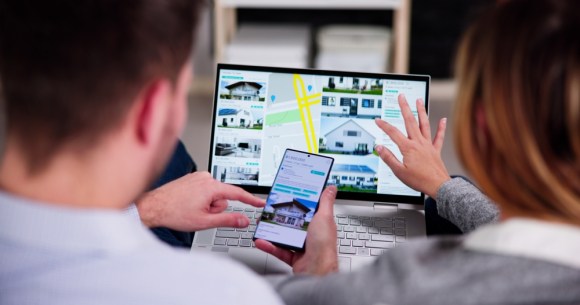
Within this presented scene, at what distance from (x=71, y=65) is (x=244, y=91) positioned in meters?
0.75

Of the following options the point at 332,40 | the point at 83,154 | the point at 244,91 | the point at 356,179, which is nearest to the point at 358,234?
the point at 356,179

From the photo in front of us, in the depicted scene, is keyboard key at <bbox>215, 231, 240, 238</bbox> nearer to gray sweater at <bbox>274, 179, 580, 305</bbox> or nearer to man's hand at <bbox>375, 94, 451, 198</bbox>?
man's hand at <bbox>375, 94, 451, 198</bbox>

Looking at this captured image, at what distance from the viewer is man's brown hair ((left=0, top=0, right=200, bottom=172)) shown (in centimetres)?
69

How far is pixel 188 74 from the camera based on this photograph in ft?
2.72

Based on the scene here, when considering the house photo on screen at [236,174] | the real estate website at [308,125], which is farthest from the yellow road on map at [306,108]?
the house photo on screen at [236,174]

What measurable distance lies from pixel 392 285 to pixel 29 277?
348 millimetres

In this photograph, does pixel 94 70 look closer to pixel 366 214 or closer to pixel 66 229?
pixel 66 229

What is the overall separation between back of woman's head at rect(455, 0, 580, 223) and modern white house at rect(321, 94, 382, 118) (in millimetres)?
631

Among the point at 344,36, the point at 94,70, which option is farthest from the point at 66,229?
the point at 344,36

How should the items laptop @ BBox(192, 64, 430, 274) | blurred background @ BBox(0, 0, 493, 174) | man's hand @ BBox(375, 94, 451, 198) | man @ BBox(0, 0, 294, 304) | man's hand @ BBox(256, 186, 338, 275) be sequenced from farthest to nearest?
blurred background @ BBox(0, 0, 493, 174) < laptop @ BBox(192, 64, 430, 274) < man's hand @ BBox(375, 94, 451, 198) < man's hand @ BBox(256, 186, 338, 275) < man @ BBox(0, 0, 294, 304)

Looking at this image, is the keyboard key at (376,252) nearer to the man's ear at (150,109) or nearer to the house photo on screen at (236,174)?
the house photo on screen at (236,174)

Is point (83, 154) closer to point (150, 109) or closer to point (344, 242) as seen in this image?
point (150, 109)

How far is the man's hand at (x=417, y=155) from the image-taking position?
1.31m

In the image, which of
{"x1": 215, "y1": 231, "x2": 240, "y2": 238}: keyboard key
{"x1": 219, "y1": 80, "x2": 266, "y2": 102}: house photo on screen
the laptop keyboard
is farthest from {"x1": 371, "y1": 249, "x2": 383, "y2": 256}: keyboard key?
{"x1": 219, "y1": 80, "x2": 266, "y2": 102}: house photo on screen
